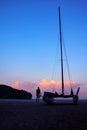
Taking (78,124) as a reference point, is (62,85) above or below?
above

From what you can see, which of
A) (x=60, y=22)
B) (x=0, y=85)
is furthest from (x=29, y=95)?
(x=60, y=22)

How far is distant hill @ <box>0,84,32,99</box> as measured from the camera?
8425 centimetres

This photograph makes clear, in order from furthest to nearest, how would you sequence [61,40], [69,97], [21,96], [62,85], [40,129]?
1. [21,96]
2. [61,40]
3. [62,85]
4. [69,97]
5. [40,129]

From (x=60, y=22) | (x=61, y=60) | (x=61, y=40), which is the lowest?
(x=61, y=60)

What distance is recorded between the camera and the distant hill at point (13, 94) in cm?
8425

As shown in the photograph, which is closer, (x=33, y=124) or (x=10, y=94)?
(x=33, y=124)

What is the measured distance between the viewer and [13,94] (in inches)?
3460

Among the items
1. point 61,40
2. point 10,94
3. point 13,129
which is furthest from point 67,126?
point 10,94

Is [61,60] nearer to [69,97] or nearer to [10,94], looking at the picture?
[69,97]

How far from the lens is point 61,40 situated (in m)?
35.2

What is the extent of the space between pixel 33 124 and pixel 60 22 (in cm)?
Result: 2602

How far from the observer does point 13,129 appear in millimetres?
10695

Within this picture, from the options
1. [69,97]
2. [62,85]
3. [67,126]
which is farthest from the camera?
[62,85]

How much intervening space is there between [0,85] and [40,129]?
86.7 meters
